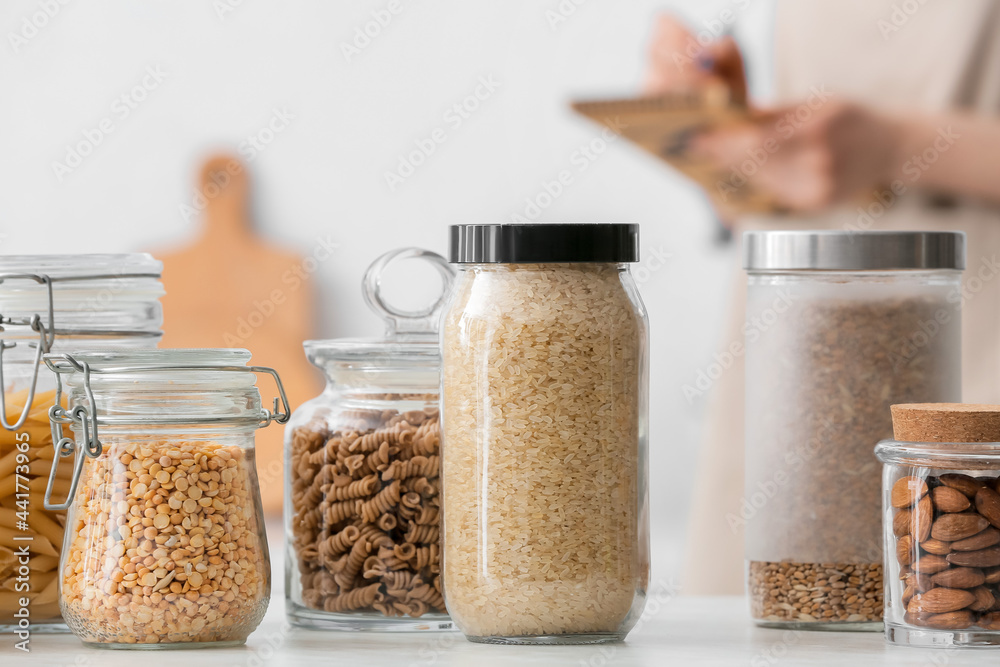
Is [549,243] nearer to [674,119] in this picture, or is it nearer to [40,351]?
[40,351]

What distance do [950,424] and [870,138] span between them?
2.43 feet

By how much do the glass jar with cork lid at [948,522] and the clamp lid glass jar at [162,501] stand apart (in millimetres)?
326

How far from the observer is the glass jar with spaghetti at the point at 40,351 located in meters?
0.60

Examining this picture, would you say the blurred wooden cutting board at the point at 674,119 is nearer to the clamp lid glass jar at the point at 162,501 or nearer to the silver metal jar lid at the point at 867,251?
the silver metal jar lid at the point at 867,251

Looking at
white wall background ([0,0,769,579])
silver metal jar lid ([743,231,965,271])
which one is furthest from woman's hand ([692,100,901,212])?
white wall background ([0,0,769,579])

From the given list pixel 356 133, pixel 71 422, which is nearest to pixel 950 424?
pixel 71 422

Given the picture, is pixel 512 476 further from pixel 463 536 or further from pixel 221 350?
pixel 221 350

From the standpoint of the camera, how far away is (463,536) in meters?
0.56

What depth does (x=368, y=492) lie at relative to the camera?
595 millimetres

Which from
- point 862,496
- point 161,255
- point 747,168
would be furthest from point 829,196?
point 161,255

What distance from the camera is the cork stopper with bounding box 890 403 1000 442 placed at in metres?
0.54

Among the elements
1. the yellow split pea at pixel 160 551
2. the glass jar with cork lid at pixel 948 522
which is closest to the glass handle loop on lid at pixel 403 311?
the yellow split pea at pixel 160 551

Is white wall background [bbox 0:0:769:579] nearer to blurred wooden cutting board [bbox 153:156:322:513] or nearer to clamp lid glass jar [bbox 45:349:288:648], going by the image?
blurred wooden cutting board [bbox 153:156:322:513]

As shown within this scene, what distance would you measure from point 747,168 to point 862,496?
0.75 meters
